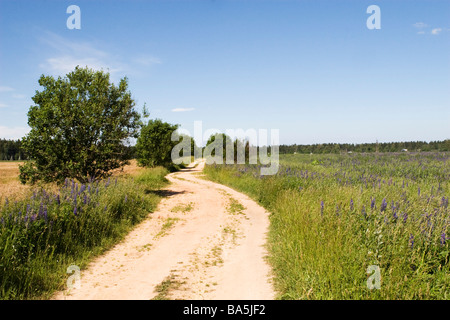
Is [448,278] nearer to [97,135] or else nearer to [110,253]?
[110,253]

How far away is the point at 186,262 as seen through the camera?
637 cm

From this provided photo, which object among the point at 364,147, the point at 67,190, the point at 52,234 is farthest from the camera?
the point at 364,147

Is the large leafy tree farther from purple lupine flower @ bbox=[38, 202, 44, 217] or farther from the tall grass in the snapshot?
purple lupine flower @ bbox=[38, 202, 44, 217]

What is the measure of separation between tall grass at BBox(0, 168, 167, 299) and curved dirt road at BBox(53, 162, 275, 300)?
1.60ft

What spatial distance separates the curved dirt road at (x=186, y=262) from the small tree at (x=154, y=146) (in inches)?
843

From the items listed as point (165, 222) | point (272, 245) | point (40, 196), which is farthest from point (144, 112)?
point (272, 245)

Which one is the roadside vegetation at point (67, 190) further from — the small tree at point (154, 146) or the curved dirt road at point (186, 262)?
the small tree at point (154, 146)

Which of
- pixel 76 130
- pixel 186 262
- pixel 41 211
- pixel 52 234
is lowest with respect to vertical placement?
pixel 186 262

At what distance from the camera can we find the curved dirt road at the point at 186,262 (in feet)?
16.2

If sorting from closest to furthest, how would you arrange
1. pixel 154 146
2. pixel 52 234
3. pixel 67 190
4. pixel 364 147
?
pixel 52 234
pixel 67 190
pixel 154 146
pixel 364 147

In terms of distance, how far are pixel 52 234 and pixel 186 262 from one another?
3.19m

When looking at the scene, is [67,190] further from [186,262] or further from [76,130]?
[186,262]

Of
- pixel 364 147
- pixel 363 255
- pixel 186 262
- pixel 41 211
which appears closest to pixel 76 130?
pixel 41 211
